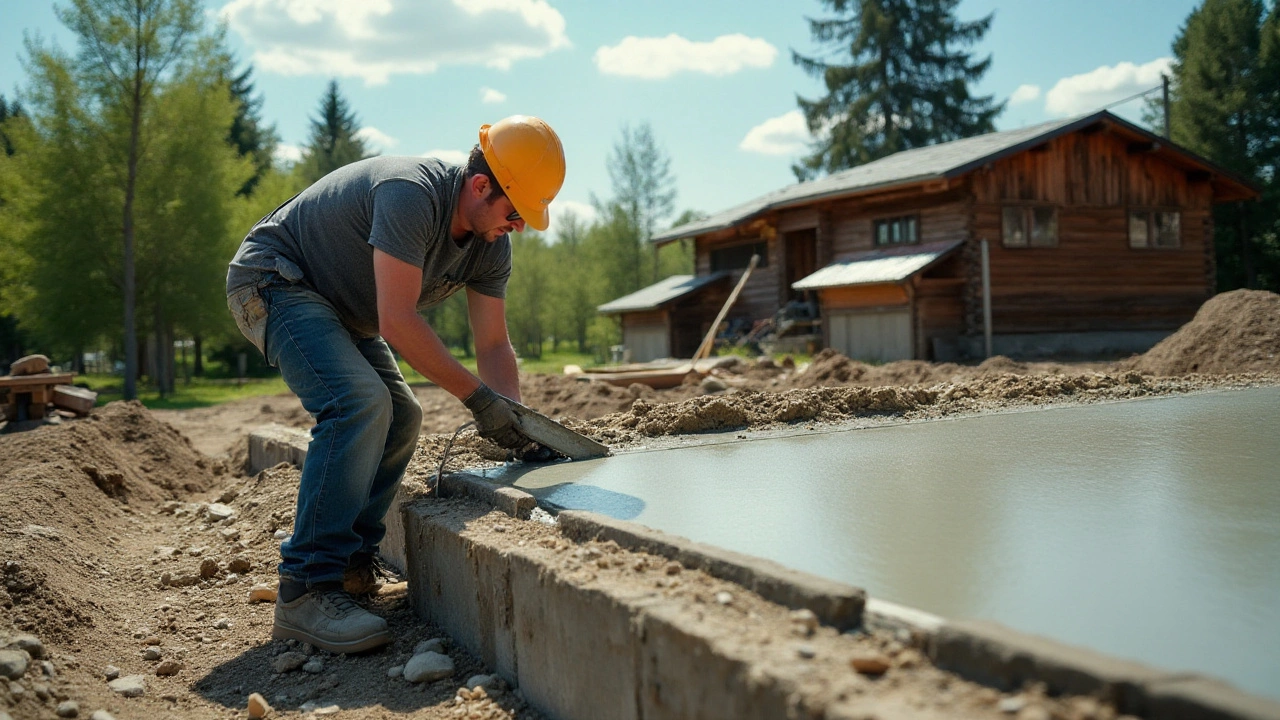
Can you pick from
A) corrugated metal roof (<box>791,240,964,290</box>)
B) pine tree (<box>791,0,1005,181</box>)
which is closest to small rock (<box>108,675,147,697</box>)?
corrugated metal roof (<box>791,240,964,290</box>)

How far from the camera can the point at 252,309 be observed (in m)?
3.01

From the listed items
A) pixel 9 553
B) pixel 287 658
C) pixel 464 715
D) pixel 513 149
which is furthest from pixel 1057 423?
pixel 9 553

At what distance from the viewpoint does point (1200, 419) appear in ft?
13.2

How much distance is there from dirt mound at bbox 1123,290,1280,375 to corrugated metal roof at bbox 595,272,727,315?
12369 millimetres

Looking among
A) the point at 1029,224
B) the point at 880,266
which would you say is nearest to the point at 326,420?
the point at 880,266

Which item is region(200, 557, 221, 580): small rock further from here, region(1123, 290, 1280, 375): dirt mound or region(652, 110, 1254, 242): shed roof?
region(652, 110, 1254, 242): shed roof

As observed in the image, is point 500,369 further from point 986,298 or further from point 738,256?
point 738,256

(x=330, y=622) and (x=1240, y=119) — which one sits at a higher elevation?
(x=1240, y=119)

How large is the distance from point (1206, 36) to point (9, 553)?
33.8 metres

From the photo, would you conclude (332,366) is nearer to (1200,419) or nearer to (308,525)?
(308,525)

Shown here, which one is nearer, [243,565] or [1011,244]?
[243,565]

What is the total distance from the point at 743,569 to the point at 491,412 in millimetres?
1525

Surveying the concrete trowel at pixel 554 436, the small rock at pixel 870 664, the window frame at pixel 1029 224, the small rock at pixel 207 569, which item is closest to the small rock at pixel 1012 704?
the small rock at pixel 870 664

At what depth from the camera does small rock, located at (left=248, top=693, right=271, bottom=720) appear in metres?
2.39
